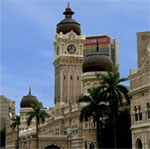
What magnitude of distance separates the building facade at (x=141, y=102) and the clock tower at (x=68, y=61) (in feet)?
114

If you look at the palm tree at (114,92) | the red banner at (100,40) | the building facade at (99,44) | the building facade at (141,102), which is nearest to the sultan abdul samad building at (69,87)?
the palm tree at (114,92)

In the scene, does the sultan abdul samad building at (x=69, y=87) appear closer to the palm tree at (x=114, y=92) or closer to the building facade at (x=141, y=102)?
the palm tree at (x=114, y=92)

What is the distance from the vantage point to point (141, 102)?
4094 centimetres

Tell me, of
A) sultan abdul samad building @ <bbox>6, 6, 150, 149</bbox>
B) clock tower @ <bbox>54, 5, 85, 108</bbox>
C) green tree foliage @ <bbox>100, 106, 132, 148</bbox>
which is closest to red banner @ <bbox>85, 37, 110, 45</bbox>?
sultan abdul samad building @ <bbox>6, 6, 150, 149</bbox>

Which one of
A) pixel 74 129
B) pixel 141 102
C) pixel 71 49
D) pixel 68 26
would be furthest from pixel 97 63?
pixel 141 102

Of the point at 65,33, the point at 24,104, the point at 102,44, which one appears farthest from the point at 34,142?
the point at 102,44

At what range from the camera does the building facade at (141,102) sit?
39.7 m

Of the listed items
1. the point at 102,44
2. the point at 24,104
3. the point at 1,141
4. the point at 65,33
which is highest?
the point at 102,44

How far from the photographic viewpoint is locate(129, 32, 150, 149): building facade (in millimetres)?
39719

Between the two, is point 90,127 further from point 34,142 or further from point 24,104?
point 24,104

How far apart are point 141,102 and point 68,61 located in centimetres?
3860

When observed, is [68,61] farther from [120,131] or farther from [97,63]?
[120,131]

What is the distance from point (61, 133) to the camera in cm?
7119

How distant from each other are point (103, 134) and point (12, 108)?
142579mm
